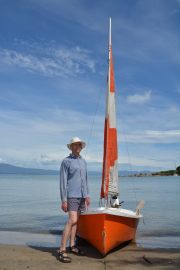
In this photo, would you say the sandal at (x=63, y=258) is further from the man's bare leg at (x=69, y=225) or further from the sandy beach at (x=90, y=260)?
the man's bare leg at (x=69, y=225)

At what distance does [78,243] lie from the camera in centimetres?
1012

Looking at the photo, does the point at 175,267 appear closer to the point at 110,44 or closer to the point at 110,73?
the point at 110,73

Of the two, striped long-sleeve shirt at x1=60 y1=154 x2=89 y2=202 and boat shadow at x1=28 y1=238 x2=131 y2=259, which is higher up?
striped long-sleeve shirt at x1=60 y1=154 x2=89 y2=202

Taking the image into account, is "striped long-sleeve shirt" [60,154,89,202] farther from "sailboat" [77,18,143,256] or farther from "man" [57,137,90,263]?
"sailboat" [77,18,143,256]

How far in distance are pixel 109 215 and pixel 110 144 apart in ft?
10.9

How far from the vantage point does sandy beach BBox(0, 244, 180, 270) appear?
7.48 metres

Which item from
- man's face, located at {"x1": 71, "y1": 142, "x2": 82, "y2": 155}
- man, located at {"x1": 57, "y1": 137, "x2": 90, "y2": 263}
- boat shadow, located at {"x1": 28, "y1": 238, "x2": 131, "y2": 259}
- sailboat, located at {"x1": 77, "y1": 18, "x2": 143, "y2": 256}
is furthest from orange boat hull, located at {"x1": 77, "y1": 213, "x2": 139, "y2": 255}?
man's face, located at {"x1": 71, "y1": 142, "x2": 82, "y2": 155}

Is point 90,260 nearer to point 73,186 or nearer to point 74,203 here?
point 74,203

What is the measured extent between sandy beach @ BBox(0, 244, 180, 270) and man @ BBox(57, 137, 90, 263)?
0.39 metres

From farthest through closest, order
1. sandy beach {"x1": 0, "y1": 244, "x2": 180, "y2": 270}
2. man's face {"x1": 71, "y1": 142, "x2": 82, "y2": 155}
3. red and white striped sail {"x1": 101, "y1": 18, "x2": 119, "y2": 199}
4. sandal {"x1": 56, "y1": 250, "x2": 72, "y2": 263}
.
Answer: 1. red and white striped sail {"x1": 101, "y1": 18, "x2": 119, "y2": 199}
2. man's face {"x1": 71, "y1": 142, "x2": 82, "y2": 155}
3. sandal {"x1": 56, "y1": 250, "x2": 72, "y2": 263}
4. sandy beach {"x1": 0, "y1": 244, "x2": 180, "y2": 270}

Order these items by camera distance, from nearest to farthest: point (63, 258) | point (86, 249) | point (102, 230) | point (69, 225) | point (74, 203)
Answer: point (63, 258) < point (69, 225) < point (74, 203) < point (102, 230) < point (86, 249)

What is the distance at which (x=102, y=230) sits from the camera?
856cm

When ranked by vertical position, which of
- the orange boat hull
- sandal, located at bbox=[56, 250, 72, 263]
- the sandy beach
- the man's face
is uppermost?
the man's face

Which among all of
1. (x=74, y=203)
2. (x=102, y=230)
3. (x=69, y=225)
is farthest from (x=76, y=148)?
(x=102, y=230)
